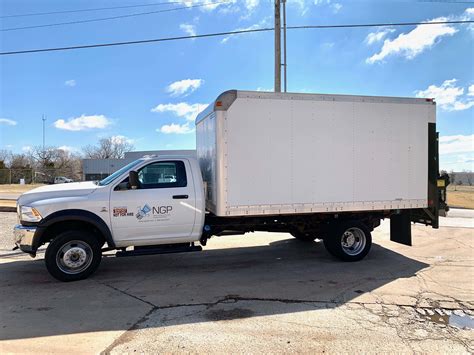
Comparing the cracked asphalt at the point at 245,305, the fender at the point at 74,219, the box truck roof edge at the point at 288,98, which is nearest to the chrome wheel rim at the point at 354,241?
the cracked asphalt at the point at 245,305

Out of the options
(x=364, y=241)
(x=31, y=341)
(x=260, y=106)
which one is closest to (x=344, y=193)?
(x=364, y=241)

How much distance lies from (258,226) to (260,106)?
7.66 ft

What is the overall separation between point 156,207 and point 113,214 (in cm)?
72

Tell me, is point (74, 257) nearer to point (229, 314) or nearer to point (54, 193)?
point (54, 193)

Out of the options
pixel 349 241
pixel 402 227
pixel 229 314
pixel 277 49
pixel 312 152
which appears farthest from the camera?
pixel 277 49

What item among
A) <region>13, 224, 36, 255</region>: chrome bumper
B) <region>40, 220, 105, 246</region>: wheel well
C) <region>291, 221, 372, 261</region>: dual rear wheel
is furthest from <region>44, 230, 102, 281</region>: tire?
<region>291, 221, 372, 261</region>: dual rear wheel

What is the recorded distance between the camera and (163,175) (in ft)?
21.7

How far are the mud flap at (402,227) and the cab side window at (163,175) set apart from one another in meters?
4.64

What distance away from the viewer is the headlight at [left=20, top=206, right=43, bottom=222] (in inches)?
233

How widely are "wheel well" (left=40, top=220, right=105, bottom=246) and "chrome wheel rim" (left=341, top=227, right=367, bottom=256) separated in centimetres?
473

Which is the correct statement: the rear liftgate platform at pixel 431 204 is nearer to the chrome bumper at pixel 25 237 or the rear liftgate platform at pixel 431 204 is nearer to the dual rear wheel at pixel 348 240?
the dual rear wheel at pixel 348 240

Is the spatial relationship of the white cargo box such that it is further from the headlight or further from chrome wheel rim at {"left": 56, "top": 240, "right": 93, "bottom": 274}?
the headlight

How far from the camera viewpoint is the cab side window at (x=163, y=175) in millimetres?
6477

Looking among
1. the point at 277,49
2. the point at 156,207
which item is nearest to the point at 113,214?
the point at 156,207
